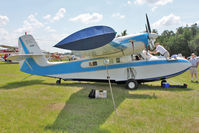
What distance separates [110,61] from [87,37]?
3.72m

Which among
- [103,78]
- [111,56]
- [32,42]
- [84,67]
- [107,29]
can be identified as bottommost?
[103,78]

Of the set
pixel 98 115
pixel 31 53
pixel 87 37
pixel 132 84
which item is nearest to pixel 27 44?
pixel 31 53

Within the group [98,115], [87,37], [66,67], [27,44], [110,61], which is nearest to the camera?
[98,115]

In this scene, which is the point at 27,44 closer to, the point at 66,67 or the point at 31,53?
the point at 31,53

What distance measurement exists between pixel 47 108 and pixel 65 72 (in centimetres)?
400

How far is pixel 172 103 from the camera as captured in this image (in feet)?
16.0

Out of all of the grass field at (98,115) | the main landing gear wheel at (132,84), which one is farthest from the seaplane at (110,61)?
the grass field at (98,115)

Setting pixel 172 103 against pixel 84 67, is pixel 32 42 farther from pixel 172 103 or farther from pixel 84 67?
pixel 172 103

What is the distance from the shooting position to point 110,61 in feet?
25.3

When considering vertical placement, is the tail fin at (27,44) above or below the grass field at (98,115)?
above

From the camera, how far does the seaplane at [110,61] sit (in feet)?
14.7

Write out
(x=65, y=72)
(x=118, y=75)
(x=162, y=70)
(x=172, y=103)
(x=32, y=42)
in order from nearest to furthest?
(x=172, y=103)
(x=162, y=70)
(x=118, y=75)
(x=65, y=72)
(x=32, y=42)

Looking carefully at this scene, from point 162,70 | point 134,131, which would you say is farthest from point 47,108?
point 162,70

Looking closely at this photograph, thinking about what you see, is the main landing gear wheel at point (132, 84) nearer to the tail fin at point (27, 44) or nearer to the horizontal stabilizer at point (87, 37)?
the horizontal stabilizer at point (87, 37)
